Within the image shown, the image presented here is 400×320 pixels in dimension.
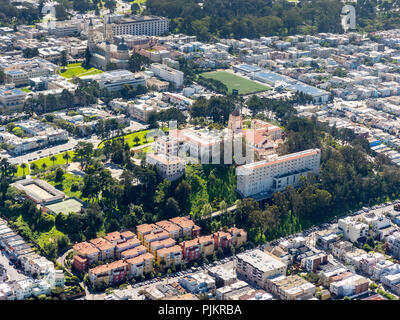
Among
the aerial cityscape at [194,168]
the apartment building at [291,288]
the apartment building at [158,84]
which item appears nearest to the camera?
the apartment building at [291,288]

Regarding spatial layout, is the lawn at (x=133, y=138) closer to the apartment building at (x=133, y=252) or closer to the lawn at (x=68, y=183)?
the lawn at (x=68, y=183)

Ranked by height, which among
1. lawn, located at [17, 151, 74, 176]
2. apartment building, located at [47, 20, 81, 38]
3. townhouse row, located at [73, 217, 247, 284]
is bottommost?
townhouse row, located at [73, 217, 247, 284]

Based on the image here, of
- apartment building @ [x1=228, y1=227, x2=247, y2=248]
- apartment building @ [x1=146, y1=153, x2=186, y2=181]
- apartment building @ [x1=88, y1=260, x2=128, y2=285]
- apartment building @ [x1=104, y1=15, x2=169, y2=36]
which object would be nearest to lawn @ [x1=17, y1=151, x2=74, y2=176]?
apartment building @ [x1=146, y1=153, x2=186, y2=181]

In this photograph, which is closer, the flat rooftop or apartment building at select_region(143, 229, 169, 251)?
apartment building at select_region(143, 229, 169, 251)

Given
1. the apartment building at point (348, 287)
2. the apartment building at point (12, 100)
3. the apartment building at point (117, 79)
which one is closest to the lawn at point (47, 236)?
the apartment building at point (348, 287)

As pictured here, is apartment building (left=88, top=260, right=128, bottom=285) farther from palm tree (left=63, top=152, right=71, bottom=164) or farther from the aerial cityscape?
palm tree (left=63, top=152, right=71, bottom=164)
